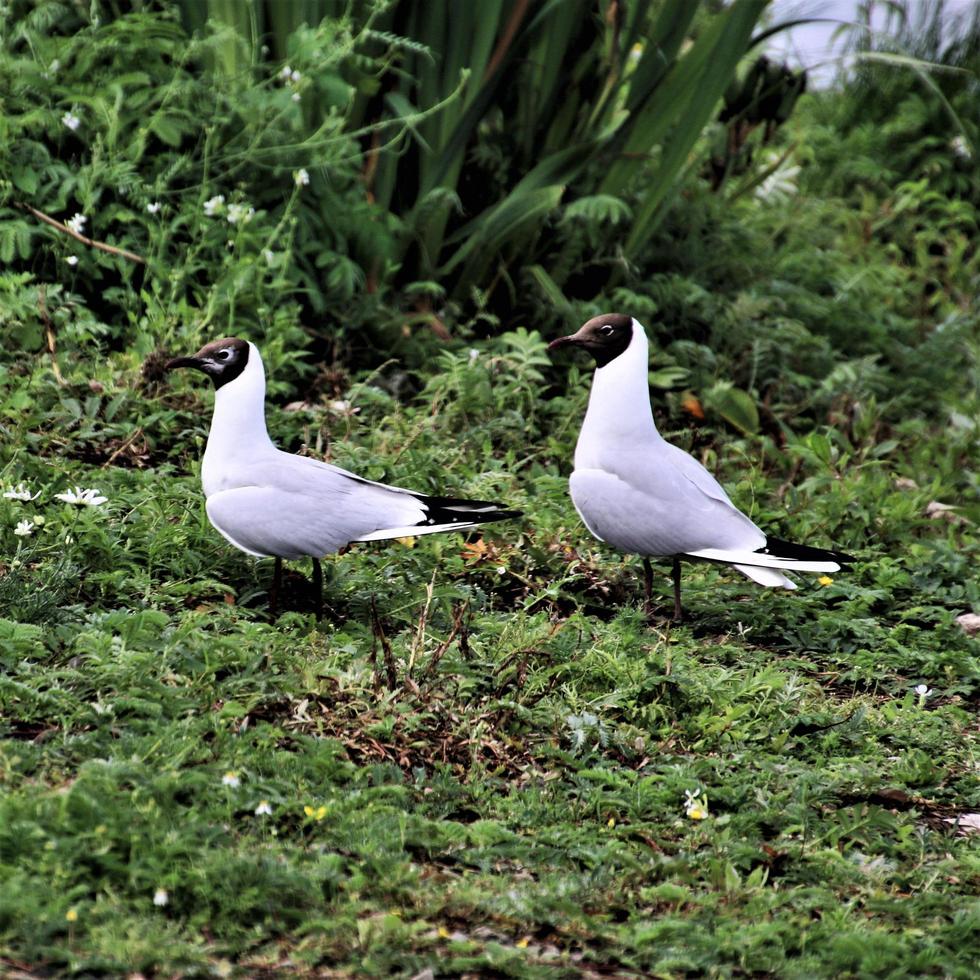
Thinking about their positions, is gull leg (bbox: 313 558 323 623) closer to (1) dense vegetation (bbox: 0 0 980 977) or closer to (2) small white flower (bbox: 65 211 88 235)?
(1) dense vegetation (bbox: 0 0 980 977)

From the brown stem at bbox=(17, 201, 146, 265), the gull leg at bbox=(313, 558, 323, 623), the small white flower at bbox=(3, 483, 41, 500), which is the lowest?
the gull leg at bbox=(313, 558, 323, 623)

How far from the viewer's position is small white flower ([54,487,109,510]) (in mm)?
4625

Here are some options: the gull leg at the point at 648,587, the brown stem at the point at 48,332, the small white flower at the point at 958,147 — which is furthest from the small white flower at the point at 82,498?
the small white flower at the point at 958,147

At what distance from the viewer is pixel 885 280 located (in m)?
9.14

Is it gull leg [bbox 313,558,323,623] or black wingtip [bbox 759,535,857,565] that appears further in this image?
black wingtip [bbox 759,535,857,565]

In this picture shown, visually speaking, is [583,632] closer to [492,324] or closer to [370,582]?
[370,582]

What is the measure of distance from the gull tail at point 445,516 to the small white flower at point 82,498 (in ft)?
2.80

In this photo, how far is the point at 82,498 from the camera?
4.66 metres

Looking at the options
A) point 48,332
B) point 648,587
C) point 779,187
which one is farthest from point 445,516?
point 779,187

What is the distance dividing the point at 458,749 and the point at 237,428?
1.33 m

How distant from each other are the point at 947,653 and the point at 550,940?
A: 230cm

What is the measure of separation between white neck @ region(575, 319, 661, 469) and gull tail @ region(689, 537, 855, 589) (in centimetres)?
48

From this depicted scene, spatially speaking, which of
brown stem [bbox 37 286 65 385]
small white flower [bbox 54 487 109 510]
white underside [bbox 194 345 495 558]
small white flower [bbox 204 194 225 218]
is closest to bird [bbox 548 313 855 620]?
white underside [bbox 194 345 495 558]

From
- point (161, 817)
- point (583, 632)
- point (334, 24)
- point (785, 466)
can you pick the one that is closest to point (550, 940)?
point (161, 817)
